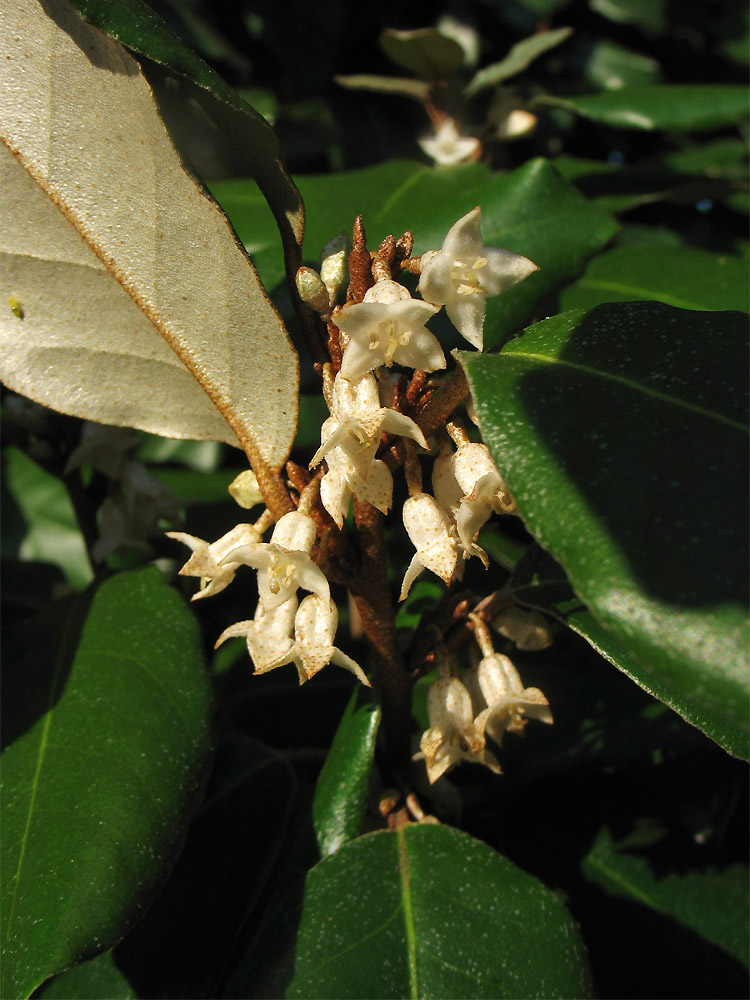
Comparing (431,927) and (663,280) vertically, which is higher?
(663,280)

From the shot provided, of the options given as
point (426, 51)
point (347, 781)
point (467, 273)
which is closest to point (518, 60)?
point (426, 51)

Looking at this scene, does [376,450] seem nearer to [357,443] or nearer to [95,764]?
[357,443]

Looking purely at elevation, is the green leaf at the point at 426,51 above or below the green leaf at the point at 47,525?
above

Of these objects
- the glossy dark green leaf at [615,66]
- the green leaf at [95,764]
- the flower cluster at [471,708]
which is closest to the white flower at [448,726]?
the flower cluster at [471,708]

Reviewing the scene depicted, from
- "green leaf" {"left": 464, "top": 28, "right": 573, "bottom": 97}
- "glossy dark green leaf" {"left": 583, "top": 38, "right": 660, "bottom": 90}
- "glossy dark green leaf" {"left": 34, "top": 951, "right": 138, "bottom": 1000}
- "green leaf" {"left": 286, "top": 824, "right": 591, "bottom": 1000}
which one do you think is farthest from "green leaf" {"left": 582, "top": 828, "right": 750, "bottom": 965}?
"glossy dark green leaf" {"left": 583, "top": 38, "right": 660, "bottom": 90}

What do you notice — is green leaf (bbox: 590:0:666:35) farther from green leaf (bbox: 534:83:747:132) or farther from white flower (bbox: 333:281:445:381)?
white flower (bbox: 333:281:445:381)

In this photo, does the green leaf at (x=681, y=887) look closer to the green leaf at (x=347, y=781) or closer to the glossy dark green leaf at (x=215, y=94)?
the green leaf at (x=347, y=781)

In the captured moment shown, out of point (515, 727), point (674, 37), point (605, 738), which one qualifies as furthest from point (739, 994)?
point (674, 37)
